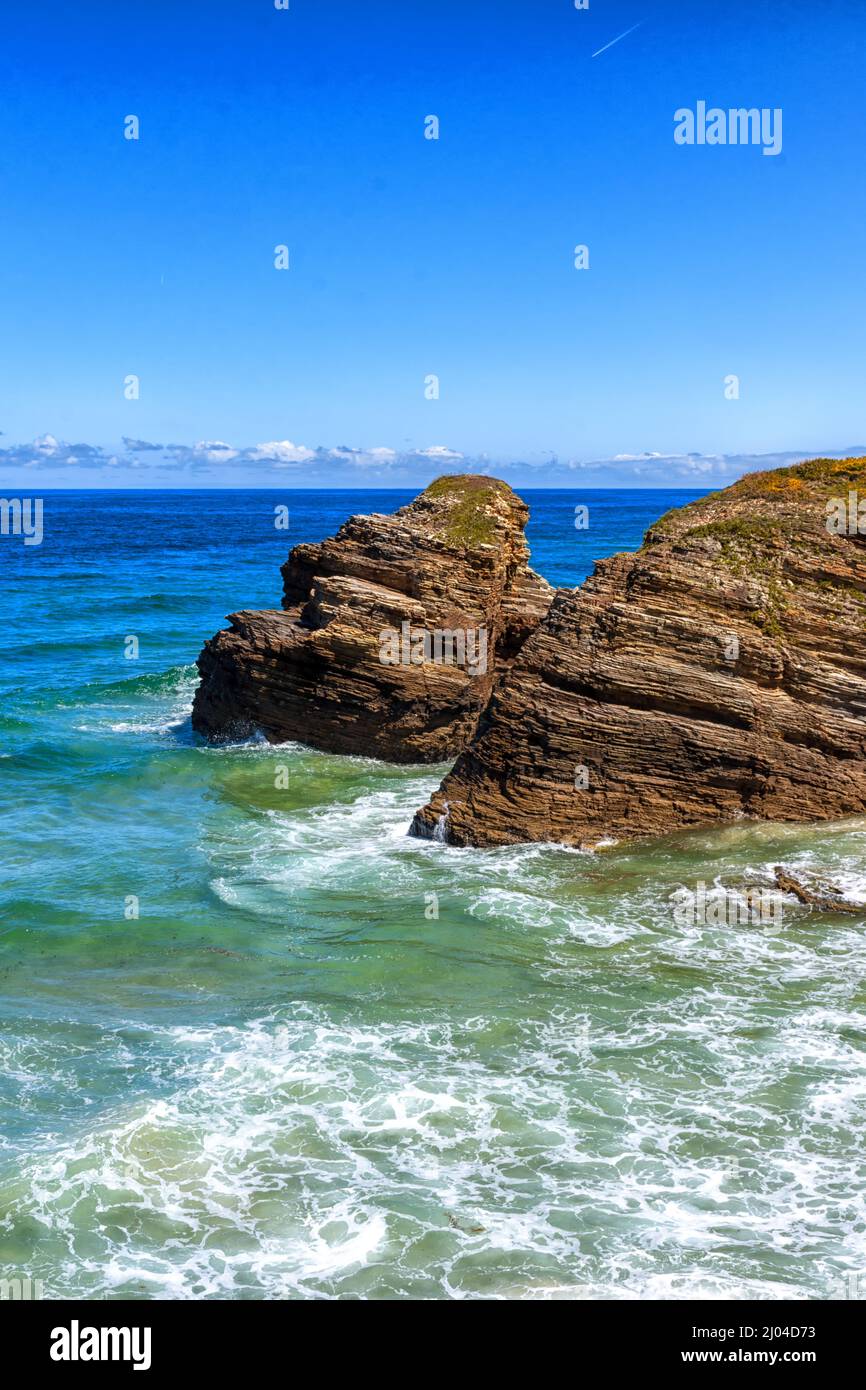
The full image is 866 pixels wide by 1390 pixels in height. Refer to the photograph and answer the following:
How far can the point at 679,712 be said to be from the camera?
863 inches

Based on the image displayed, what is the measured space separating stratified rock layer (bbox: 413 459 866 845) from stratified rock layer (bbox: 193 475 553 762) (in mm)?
6053

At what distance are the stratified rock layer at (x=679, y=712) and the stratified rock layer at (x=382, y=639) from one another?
605 cm

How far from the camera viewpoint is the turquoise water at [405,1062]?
1109 centimetres

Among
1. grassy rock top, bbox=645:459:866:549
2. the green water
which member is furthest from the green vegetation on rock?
the green water

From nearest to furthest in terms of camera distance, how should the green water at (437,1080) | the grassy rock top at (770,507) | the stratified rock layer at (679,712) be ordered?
1. the green water at (437,1080)
2. the stratified rock layer at (679,712)
3. the grassy rock top at (770,507)

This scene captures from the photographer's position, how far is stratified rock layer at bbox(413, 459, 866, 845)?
21.8 metres

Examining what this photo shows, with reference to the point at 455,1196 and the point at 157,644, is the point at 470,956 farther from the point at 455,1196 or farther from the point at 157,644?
the point at 157,644

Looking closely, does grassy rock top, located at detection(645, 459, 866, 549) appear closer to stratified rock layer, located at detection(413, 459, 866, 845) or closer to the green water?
stratified rock layer, located at detection(413, 459, 866, 845)

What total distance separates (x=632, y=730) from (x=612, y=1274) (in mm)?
12373

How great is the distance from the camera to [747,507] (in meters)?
24.9

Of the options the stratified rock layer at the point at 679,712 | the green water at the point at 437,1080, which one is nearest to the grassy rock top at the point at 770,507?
the stratified rock layer at the point at 679,712

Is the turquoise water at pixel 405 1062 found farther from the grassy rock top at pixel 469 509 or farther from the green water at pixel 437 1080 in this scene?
the grassy rock top at pixel 469 509

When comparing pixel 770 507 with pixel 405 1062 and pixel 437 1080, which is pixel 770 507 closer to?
pixel 405 1062
